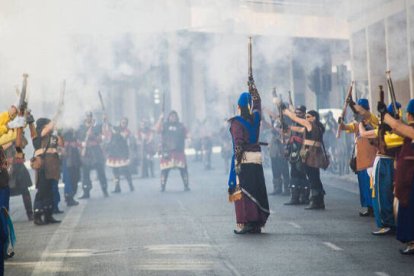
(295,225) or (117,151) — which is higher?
(117,151)

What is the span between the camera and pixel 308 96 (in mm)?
39219

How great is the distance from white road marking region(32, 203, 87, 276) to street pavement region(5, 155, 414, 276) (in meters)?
0.01

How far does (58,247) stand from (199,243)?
1.77 meters

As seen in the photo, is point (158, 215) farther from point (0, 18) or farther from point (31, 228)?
point (0, 18)

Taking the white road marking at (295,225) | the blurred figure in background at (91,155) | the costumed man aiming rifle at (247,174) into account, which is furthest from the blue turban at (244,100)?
the blurred figure in background at (91,155)

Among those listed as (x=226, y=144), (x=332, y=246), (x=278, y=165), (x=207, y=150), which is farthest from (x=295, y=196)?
(x=207, y=150)

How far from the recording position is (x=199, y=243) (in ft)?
35.3

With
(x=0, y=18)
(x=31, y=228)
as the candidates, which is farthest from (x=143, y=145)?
(x=31, y=228)

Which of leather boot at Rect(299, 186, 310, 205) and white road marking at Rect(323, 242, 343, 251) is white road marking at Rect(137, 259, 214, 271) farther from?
leather boot at Rect(299, 186, 310, 205)

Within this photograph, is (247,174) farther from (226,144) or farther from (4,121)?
(226,144)

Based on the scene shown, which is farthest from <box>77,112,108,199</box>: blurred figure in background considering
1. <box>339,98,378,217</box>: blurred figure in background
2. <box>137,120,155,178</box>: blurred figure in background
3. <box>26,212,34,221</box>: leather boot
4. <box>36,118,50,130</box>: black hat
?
<box>339,98,378,217</box>: blurred figure in background

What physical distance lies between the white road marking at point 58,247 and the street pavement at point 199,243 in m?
0.01

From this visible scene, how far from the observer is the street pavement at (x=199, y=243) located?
9031 mm

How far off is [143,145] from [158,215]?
12.3 metres
